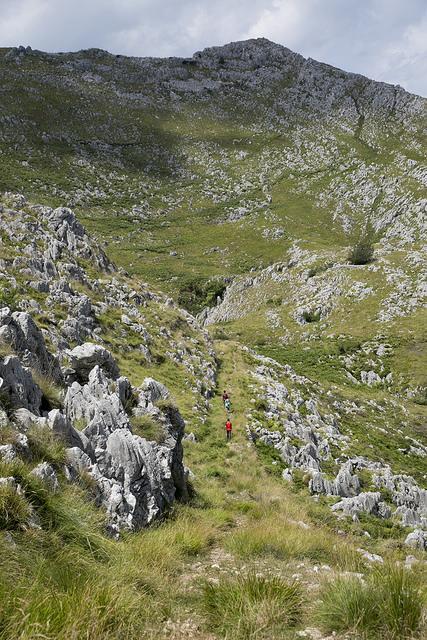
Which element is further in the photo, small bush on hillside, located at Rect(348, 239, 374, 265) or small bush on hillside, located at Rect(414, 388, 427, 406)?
small bush on hillside, located at Rect(348, 239, 374, 265)

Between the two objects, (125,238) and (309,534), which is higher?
(125,238)

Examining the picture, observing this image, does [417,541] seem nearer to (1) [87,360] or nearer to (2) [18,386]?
(1) [87,360]

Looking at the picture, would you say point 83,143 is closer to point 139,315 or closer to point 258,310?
point 258,310

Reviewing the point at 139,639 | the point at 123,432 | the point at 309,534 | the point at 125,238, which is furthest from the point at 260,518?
the point at 125,238

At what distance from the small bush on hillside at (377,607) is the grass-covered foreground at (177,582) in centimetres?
1

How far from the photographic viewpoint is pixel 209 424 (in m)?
19.8

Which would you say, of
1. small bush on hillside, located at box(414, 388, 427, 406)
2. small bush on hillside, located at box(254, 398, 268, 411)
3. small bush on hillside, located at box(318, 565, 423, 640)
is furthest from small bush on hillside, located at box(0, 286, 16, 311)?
small bush on hillside, located at box(414, 388, 427, 406)

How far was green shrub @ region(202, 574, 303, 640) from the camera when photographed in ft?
14.2

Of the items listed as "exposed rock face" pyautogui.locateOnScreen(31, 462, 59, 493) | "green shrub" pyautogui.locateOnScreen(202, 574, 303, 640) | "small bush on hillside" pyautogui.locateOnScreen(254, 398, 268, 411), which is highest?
"exposed rock face" pyautogui.locateOnScreen(31, 462, 59, 493)

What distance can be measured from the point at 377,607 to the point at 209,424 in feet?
51.2

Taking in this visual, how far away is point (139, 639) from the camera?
3.92 meters

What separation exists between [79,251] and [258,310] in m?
36.5

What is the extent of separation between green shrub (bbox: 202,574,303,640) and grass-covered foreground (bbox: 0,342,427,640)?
0.01 meters

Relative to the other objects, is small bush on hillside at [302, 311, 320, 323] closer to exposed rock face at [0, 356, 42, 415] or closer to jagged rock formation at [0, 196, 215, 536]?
jagged rock formation at [0, 196, 215, 536]
